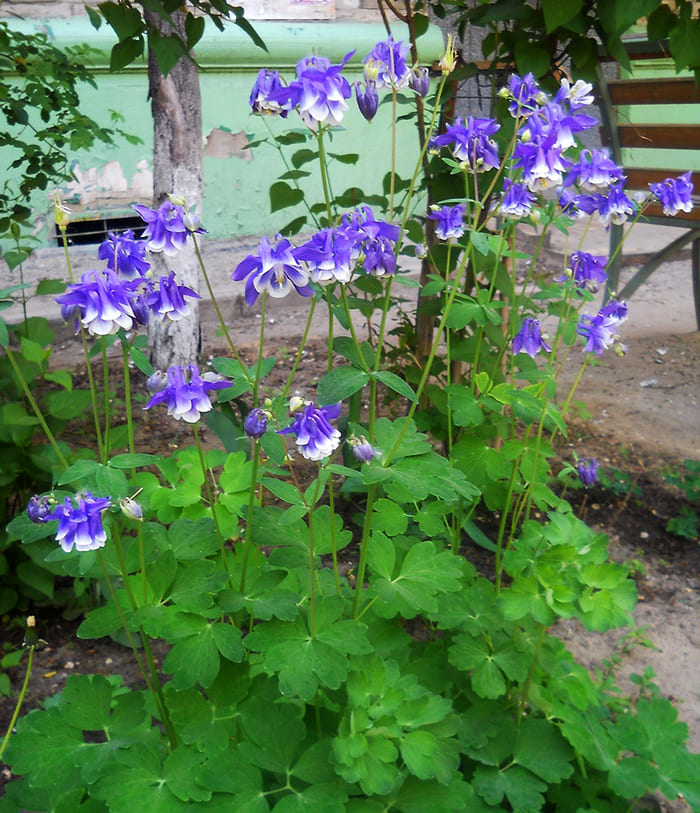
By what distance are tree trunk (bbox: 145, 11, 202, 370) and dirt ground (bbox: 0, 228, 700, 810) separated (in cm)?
58

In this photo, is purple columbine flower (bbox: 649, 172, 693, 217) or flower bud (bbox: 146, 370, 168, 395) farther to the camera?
purple columbine flower (bbox: 649, 172, 693, 217)

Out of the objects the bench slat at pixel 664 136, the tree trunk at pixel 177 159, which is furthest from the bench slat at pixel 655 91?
the tree trunk at pixel 177 159

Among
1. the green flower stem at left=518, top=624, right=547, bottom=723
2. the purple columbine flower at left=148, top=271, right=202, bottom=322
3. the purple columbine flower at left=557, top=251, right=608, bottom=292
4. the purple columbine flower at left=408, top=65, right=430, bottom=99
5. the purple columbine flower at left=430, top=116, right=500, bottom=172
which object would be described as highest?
the purple columbine flower at left=408, top=65, right=430, bottom=99

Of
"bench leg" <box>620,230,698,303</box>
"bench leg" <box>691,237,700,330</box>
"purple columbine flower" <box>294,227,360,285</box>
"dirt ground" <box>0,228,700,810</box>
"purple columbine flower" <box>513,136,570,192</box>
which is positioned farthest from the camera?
"bench leg" <box>691,237,700,330</box>

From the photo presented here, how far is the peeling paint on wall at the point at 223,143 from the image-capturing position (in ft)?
17.8

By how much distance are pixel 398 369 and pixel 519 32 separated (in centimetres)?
104

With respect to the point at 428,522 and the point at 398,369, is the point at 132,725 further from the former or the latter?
the point at 398,369

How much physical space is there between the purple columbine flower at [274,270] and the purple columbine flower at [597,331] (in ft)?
2.68

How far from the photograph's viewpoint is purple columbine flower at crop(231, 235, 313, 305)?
1.02 m

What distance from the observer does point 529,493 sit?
1719mm

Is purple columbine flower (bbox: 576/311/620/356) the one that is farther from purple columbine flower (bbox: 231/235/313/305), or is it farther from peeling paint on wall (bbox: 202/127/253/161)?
peeling paint on wall (bbox: 202/127/253/161)

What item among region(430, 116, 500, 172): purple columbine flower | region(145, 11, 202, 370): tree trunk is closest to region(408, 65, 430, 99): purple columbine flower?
region(430, 116, 500, 172): purple columbine flower

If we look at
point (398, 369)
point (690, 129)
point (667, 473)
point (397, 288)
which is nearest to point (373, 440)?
point (398, 369)

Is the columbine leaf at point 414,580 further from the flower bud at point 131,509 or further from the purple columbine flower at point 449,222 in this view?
the purple columbine flower at point 449,222
